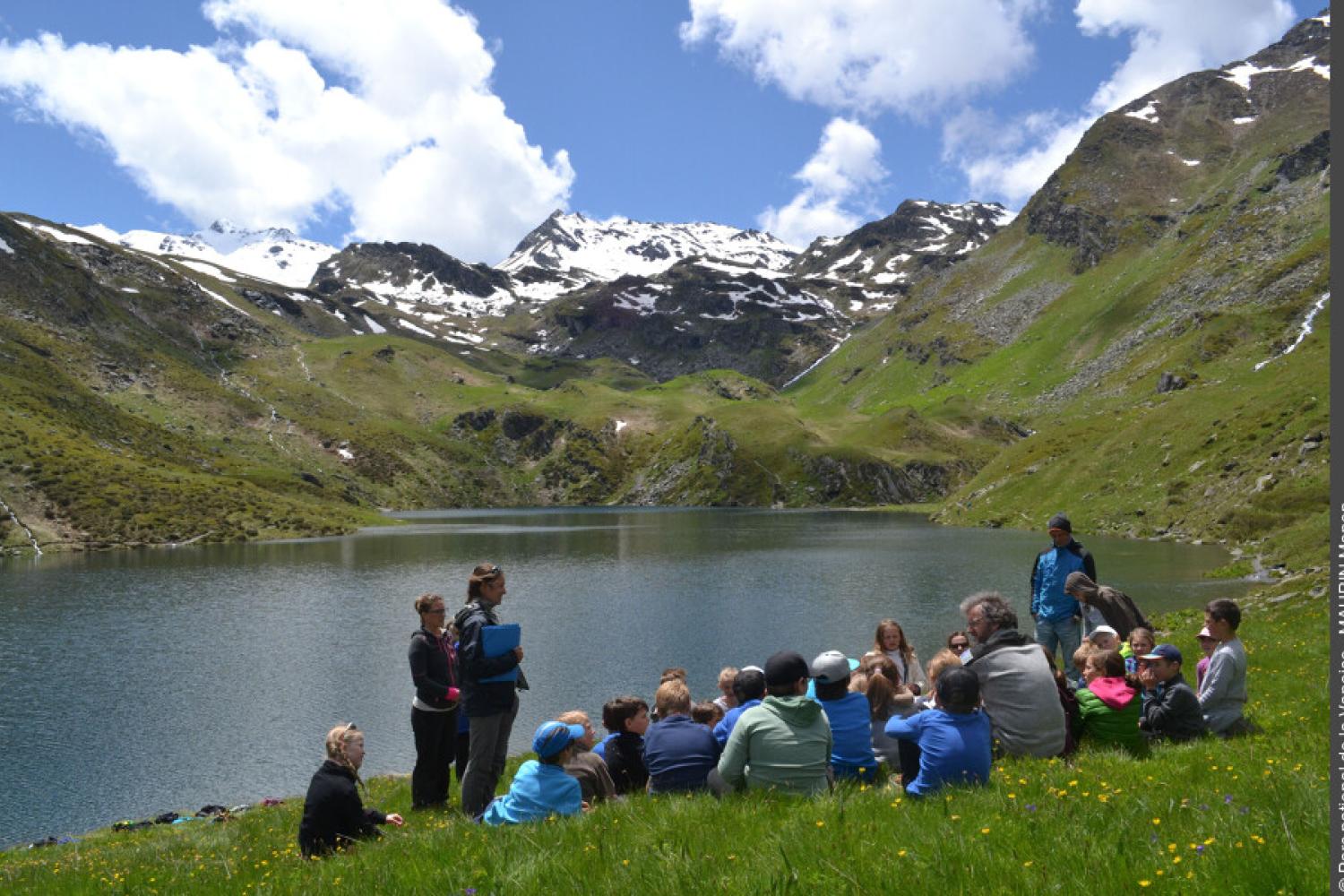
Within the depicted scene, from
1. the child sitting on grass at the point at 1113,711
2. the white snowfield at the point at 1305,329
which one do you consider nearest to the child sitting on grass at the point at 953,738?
the child sitting on grass at the point at 1113,711

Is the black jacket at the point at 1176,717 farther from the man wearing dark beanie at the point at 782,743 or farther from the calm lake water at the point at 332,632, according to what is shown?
the calm lake water at the point at 332,632

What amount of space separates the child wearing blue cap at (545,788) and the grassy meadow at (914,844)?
0.63m

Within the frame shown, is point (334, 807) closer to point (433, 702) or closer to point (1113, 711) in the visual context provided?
point (433, 702)

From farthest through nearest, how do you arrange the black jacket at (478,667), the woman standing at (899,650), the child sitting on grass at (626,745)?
the woman standing at (899,650) → the child sitting on grass at (626,745) → the black jacket at (478,667)

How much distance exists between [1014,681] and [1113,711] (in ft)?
7.87

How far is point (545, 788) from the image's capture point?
10727 millimetres

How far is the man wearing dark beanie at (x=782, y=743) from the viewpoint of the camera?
10344 millimetres

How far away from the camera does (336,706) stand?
35344 mm

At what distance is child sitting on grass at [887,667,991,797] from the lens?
959 centimetres

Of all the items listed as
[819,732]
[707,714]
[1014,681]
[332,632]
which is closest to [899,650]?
[707,714]

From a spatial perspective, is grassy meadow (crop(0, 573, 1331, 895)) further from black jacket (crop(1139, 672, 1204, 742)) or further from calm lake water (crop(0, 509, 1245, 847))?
calm lake water (crop(0, 509, 1245, 847))

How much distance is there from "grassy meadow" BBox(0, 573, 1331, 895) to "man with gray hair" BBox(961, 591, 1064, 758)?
1.39 ft

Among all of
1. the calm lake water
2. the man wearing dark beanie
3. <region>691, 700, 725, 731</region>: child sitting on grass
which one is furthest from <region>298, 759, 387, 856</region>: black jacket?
the calm lake water

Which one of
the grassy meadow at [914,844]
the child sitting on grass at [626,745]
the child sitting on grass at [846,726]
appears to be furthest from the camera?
the child sitting on grass at [626,745]
